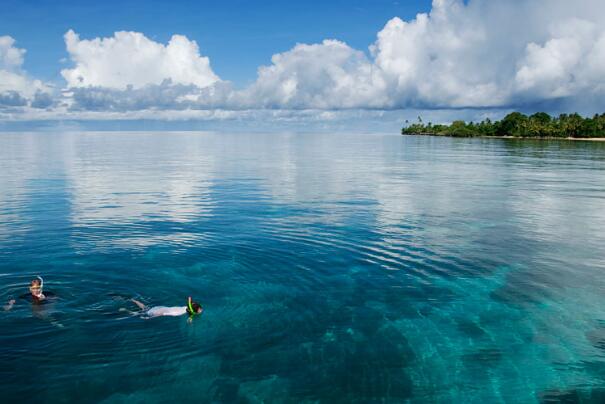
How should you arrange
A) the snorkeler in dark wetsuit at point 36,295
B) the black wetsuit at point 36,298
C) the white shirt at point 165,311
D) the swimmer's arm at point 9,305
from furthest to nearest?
the black wetsuit at point 36,298, the swimmer's arm at point 9,305, the snorkeler in dark wetsuit at point 36,295, the white shirt at point 165,311

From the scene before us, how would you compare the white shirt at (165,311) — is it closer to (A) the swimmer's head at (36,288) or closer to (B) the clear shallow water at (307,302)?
(B) the clear shallow water at (307,302)

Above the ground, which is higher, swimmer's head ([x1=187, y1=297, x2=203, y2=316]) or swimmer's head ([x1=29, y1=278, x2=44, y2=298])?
swimmer's head ([x1=29, y1=278, x2=44, y2=298])

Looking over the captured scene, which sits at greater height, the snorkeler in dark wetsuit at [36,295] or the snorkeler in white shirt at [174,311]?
the snorkeler in dark wetsuit at [36,295]

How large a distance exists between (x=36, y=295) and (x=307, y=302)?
43.6ft

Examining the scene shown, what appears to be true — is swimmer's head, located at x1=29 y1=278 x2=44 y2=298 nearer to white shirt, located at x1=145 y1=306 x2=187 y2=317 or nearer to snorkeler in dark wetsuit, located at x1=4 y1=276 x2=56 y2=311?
snorkeler in dark wetsuit, located at x1=4 y1=276 x2=56 y2=311

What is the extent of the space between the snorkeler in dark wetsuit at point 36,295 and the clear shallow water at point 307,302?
2.41 ft

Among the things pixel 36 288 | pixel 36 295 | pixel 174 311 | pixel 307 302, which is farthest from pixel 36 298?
pixel 307 302

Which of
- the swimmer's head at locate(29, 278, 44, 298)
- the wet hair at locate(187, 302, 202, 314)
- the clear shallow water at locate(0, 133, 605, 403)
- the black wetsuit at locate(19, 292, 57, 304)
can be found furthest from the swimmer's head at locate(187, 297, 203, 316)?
the black wetsuit at locate(19, 292, 57, 304)

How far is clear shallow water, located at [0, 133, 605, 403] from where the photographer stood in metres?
17.5

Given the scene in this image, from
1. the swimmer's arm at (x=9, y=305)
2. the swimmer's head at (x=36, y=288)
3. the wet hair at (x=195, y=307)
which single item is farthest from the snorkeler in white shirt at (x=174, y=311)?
the swimmer's arm at (x=9, y=305)

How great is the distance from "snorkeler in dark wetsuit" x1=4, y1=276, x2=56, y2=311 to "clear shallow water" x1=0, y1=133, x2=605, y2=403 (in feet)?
2.41

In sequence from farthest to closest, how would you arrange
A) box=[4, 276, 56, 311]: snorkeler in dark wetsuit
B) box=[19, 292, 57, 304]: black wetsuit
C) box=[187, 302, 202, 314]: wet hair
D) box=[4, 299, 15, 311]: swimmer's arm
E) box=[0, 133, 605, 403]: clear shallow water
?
box=[19, 292, 57, 304]: black wetsuit → box=[4, 299, 15, 311]: swimmer's arm → box=[4, 276, 56, 311]: snorkeler in dark wetsuit → box=[187, 302, 202, 314]: wet hair → box=[0, 133, 605, 403]: clear shallow water

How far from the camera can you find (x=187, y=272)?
94.7 ft

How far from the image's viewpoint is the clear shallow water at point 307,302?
1745cm
